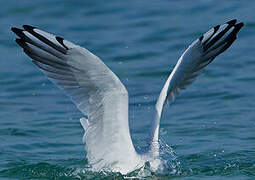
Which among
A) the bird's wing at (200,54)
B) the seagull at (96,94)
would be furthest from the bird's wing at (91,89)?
the bird's wing at (200,54)

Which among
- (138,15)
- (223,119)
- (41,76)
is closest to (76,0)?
(138,15)

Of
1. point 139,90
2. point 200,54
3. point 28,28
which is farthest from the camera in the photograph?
point 139,90

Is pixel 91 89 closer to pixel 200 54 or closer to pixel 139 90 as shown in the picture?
pixel 200 54

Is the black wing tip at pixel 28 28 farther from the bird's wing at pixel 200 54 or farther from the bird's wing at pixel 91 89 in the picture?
the bird's wing at pixel 200 54

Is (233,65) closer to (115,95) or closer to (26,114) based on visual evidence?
(26,114)

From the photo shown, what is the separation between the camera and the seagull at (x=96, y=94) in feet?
20.5

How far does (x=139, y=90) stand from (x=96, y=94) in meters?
4.56

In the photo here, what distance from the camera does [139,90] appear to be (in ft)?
36.1

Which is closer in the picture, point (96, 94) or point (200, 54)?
point (96, 94)

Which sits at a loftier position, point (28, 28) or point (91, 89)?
point (28, 28)

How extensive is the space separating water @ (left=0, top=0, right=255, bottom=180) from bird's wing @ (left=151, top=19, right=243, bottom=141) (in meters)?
0.58

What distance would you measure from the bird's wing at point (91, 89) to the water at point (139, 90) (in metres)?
0.31

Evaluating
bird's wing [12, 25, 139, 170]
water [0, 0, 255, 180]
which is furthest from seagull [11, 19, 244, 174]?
water [0, 0, 255, 180]

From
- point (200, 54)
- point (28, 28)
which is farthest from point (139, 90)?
point (28, 28)
